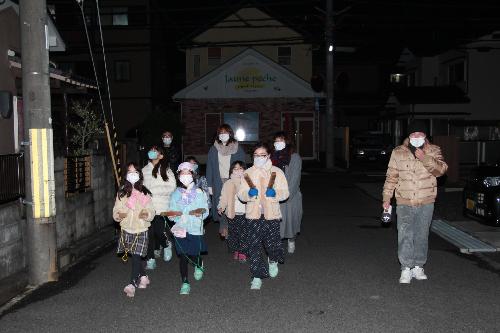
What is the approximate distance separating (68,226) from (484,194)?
7.19 meters

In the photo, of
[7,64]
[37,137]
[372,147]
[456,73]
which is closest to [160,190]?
[37,137]

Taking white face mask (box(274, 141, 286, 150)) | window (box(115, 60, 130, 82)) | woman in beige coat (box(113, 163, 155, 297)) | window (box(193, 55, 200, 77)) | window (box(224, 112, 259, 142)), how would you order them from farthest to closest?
window (box(115, 60, 130, 82))
window (box(193, 55, 200, 77))
window (box(224, 112, 259, 142))
white face mask (box(274, 141, 286, 150))
woman in beige coat (box(113, 163, 155, 297))

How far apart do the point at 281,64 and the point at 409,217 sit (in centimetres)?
2850

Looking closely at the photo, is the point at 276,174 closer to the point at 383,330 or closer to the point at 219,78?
the point at 383,330

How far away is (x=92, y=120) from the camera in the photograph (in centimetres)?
1236

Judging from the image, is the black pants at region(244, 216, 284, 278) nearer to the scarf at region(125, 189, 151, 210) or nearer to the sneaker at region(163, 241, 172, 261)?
the scarf at region(125, 189, 151, 210)

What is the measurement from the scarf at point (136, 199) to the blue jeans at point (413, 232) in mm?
3257

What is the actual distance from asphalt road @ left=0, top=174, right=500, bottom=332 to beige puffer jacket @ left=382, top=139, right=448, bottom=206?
1.10 meters

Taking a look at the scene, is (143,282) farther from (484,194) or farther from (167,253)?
(484,194)

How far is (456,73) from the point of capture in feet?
117

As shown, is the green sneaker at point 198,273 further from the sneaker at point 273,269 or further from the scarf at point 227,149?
the scarf at point 227,149

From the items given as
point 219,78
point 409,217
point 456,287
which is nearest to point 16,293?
point 409,217

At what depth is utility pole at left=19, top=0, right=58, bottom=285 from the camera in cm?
694

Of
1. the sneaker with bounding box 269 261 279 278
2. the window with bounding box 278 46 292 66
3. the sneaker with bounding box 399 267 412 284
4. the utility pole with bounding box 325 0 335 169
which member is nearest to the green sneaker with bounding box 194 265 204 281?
the sneaker with bounding box 269 261 279 278
